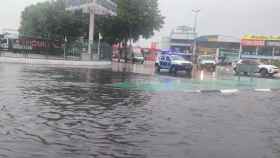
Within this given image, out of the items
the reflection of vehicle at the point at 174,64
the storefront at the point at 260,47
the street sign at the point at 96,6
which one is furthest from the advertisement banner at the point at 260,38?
the reflection of vehicle at the point at 174,64

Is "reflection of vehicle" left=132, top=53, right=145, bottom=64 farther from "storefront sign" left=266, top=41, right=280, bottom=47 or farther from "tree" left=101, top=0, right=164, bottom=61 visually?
"storefront sign" left=266, top=41, right=280, bottom=47

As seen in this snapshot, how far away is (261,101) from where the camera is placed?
15031 mm

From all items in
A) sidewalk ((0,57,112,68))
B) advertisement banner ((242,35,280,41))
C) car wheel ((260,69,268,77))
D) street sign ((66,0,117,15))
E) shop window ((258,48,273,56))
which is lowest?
car wheel ((260,69,268,77))

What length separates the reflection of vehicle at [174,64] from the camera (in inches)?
1288

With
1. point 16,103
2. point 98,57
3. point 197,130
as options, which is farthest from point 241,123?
point 98,57

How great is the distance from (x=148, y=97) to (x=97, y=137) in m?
6.84

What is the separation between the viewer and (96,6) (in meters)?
41.1

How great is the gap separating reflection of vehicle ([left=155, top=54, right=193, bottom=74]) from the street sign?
35.2ft

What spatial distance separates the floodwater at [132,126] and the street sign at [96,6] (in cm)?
2811

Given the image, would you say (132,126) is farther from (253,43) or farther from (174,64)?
(253,43)

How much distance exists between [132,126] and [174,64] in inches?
956

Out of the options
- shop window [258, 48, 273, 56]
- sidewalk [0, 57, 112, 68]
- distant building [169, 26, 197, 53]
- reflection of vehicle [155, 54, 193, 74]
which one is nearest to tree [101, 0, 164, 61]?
sidewalk [0, 57, 112, 68]

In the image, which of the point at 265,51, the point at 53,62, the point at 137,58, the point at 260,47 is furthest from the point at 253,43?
the point at 53,62

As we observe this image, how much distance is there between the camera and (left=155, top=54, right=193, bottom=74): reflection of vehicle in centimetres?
3272
